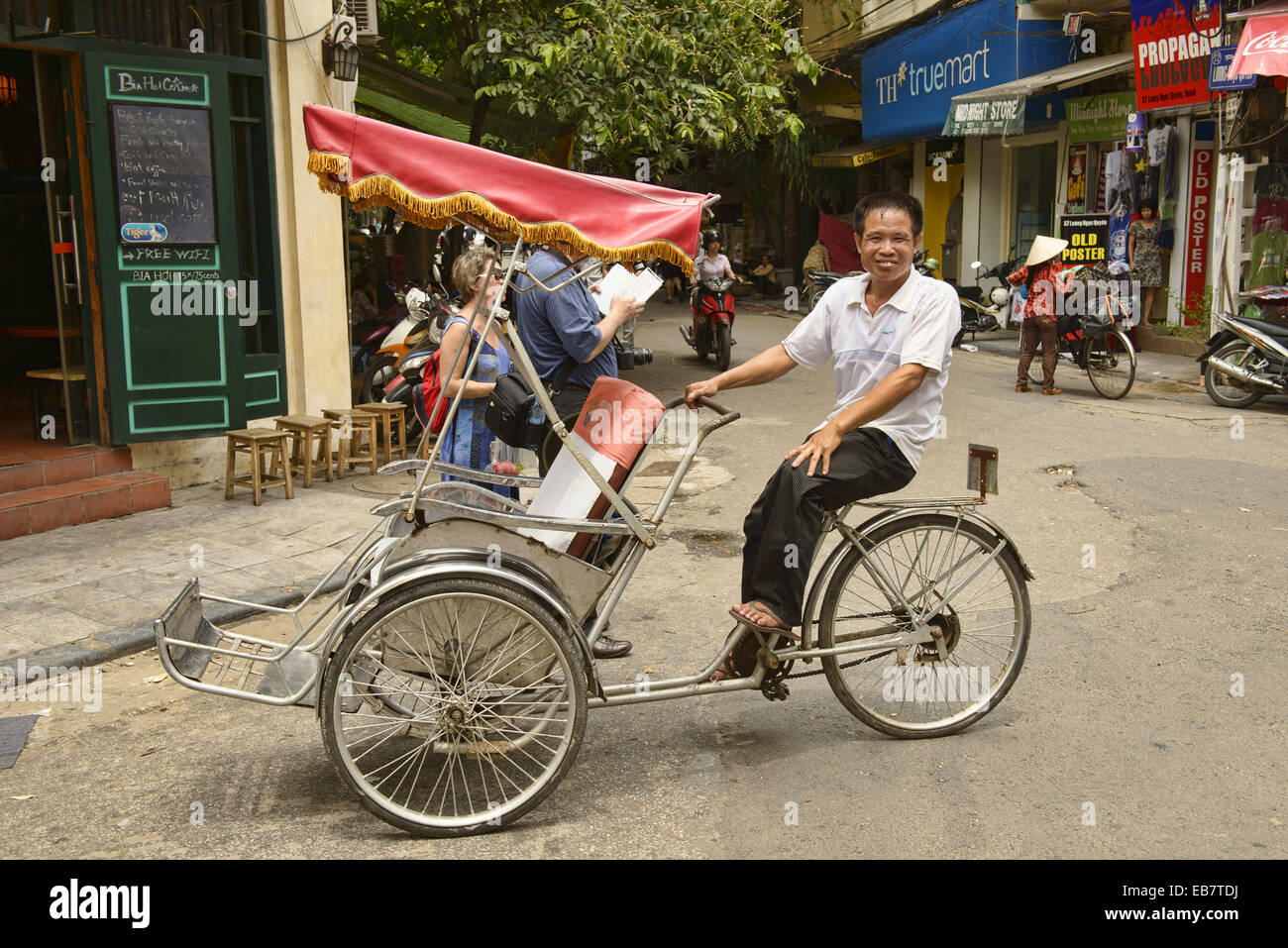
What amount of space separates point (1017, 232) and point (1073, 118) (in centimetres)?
303

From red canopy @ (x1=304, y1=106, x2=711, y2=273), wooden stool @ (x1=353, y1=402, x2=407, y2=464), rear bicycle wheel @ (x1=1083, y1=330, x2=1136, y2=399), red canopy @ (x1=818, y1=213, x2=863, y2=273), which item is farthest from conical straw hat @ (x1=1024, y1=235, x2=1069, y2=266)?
red canopy @ (x1=818, y1=213, x2=863, y2=273)

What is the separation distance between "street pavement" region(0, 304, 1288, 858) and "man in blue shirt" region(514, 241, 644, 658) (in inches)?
43.4

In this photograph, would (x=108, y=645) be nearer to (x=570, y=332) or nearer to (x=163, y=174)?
(x=570, y=332)

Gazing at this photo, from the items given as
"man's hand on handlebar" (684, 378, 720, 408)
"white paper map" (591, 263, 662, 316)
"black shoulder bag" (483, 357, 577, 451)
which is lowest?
"black shoulder bag" (483, 357, 577, 451)

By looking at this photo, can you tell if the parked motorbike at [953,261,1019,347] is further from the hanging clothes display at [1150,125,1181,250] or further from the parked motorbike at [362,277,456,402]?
the parked motorbike at [362,277,456,402]

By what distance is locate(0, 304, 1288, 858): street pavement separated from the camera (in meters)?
3.42

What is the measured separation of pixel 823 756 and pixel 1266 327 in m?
8.72

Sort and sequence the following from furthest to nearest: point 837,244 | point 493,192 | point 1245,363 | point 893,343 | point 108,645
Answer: point 837,244
point 1245,363
point 108,645
point 893,343
point 493,192

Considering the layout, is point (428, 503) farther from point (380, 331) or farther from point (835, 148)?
point (835, 148)

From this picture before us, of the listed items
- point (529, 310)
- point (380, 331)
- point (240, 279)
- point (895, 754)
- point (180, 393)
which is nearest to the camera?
point (895, 754)

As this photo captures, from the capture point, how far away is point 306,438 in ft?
26.8

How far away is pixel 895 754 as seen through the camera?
3.97 m

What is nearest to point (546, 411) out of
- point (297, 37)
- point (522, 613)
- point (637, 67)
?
point (522, 613)

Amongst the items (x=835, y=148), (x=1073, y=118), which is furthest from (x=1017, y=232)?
(x=835, y=148)
